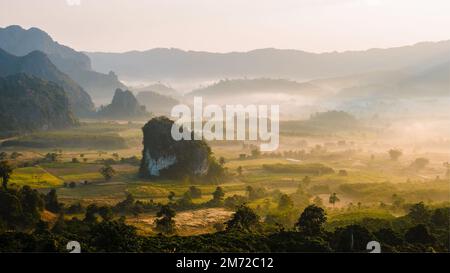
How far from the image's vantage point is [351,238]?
35.1 meters

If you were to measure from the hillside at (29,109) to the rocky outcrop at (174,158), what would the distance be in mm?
87517

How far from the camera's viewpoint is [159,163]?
95.7 m

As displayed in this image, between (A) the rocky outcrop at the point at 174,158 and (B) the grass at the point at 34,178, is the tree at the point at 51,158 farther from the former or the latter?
(A) the rocky outcrop at the point at 174,158

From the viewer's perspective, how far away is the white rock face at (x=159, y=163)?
95.5 meters

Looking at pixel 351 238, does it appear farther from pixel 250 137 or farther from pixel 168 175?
pixel 250 137

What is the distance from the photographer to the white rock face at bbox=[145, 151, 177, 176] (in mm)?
95500

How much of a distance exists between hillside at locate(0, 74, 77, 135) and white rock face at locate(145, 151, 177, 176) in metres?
88.6

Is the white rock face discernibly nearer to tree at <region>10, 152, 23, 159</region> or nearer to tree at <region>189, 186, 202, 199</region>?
tree at <region>189, 186, 202, 199</region>

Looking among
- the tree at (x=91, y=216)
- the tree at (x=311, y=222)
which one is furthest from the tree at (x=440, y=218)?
the tree at (x=91, y=216)

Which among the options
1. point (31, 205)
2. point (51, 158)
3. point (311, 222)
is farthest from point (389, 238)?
point (51, 158)

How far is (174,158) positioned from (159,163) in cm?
318

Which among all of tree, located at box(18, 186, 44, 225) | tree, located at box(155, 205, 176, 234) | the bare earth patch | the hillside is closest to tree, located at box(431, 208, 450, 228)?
the bare earth patch
